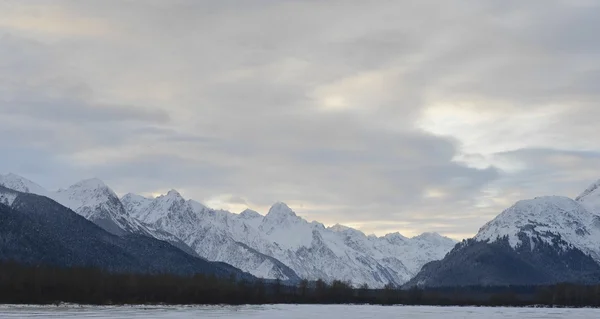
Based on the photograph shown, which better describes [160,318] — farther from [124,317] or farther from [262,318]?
[262,318]

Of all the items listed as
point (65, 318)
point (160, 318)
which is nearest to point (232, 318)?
point (160, 318)

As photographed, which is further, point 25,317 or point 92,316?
point 92,316

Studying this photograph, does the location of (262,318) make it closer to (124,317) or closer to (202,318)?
(202,318)

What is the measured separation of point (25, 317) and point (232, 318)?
51110 millimetres

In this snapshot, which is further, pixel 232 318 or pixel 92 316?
pixel 232 318

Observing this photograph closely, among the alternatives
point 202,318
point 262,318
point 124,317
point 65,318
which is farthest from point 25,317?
point 262,318

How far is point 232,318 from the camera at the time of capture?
200 metres

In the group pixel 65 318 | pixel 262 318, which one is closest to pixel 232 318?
pixel 262 318

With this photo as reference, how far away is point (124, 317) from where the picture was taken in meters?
183

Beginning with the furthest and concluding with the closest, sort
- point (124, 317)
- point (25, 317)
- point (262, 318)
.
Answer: point (262, 318), point (124, 317), point (25, 317)

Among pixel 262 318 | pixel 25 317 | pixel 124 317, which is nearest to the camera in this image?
pixel 25 317

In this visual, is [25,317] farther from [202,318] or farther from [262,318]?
[262,318]

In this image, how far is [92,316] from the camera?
601ft

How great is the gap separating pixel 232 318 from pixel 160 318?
2194 centimetres
